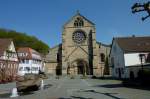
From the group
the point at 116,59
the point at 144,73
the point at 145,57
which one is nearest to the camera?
the point at 144,73

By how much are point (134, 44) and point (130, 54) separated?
3.66 meters

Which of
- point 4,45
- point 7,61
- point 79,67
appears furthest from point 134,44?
point 79,67

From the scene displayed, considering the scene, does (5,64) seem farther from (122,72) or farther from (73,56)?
(73,56)

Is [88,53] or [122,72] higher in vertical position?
[88,53]

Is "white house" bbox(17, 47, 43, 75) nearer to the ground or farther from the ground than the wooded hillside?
nearer to the ground

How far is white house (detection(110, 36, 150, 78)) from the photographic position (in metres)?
50.8

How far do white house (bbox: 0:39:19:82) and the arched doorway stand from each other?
1994 cm

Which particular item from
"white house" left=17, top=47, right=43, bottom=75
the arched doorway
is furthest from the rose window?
"white house" left=17, top=47, right=43, bottom=75

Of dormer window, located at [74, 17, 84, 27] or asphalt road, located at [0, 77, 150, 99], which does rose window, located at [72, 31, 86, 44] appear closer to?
dormer window, located at [74, 17, 84, 27]

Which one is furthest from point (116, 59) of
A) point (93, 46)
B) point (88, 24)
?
point (88, 24)

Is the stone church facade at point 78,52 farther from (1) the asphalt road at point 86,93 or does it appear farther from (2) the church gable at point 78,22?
(1) the asphalt road at point 86,93

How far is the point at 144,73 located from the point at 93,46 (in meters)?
44.9

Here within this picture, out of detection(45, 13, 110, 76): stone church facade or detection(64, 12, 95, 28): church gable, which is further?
detection(64, 12, 95, 28): church gable

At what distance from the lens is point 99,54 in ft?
257
